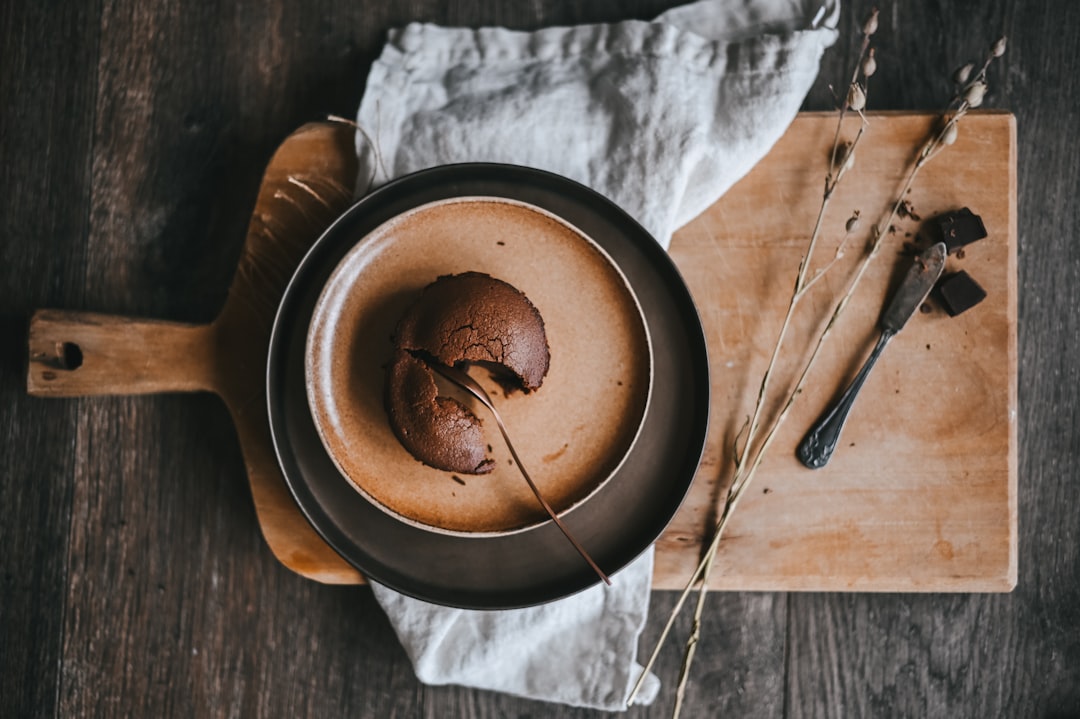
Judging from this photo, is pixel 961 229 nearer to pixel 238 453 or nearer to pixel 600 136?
pixel 600 136

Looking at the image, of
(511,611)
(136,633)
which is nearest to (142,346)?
(136,633)

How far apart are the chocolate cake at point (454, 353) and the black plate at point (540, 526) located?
0.18 metres

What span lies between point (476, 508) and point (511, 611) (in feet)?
0.82

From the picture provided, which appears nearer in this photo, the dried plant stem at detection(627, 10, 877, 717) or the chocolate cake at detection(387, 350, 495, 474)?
the chocolate cake at detection(387, 350, 495, 474)

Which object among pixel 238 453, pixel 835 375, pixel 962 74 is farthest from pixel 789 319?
pixel 238 453

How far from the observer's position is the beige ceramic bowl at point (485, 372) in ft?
4.02

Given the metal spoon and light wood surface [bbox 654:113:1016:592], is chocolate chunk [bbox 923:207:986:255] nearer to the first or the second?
light wood surface [bbox 654:113:1016:592]

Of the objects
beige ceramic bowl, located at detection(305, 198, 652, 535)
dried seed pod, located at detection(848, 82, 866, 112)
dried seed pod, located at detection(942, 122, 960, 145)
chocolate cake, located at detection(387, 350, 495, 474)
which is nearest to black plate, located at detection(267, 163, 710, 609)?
beige ceramic bowl, located at detection(305, 198, 652, 535)

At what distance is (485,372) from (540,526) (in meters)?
0.29

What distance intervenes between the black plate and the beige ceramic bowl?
0.06 metres

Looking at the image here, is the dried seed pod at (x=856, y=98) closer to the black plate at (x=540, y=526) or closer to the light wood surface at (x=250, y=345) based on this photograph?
the black plate at (x=540, y=526)

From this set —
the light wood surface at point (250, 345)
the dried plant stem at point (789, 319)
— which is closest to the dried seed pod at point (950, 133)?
the dried plant stem at point (789, 319)

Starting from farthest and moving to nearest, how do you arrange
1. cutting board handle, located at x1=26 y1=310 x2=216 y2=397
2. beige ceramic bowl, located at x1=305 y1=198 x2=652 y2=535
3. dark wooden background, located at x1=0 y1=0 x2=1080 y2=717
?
dark wooden background, located at x1=0 y1=0 x2=1080 y2=717 → cutting board handle, located at x1=26 y1=310 x2=216 y2=397 → beige ceramic bowl, located at x1=305 y1=198 x2=652 y2=535

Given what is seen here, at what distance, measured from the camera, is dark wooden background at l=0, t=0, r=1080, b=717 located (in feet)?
4.83
